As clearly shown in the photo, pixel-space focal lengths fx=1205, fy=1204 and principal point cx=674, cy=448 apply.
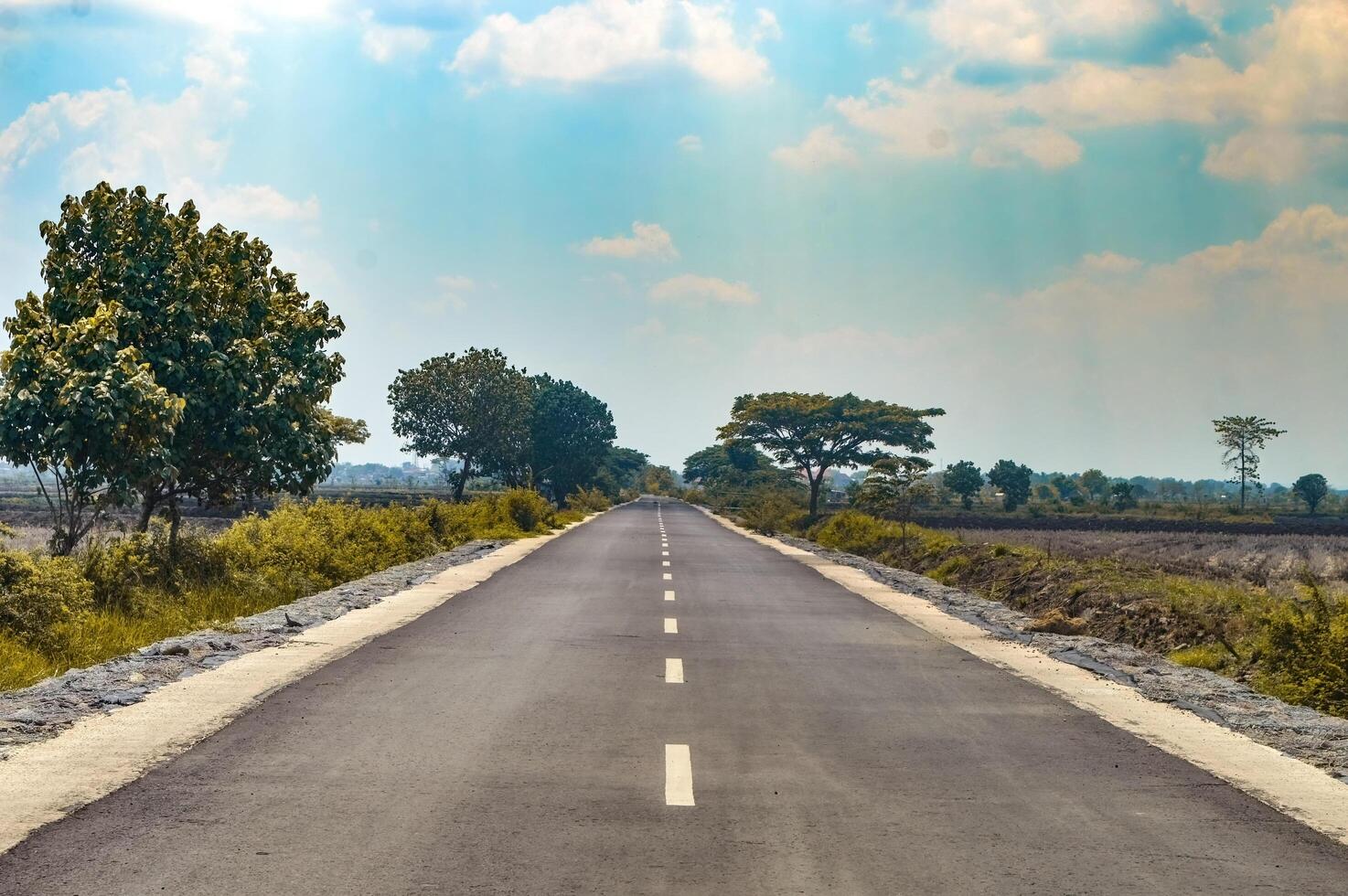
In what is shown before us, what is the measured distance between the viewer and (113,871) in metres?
5.52

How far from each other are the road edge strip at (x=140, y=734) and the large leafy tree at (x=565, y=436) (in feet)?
272

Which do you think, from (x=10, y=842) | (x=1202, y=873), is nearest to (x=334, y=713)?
(x=10, y=842)

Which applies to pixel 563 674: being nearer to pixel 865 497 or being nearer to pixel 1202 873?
pixel 1202 873

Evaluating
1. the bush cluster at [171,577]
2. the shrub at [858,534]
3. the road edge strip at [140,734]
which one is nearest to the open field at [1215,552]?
the shrub at [858,534]

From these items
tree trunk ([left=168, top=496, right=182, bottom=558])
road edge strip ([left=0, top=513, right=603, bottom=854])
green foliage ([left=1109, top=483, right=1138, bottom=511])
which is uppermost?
green foliage ([left=1109, top=483, right=1138, bottom=511])

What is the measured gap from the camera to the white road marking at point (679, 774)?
23.4 ft

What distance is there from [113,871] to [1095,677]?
10.2 metres

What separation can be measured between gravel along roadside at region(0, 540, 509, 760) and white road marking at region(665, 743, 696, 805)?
430cm

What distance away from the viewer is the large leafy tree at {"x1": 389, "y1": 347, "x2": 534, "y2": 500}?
74.4 m

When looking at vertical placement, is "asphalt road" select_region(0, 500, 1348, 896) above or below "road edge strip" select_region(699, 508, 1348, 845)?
above

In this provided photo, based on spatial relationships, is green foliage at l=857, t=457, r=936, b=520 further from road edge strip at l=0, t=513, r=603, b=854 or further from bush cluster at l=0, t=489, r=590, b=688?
road edge strip at l=0, t=513, r=603, b=854

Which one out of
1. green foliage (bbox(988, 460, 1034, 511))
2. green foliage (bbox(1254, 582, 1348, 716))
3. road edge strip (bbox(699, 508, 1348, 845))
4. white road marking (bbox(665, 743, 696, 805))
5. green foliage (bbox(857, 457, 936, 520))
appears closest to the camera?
white road marking (bbox(665, 743, 696, 805))

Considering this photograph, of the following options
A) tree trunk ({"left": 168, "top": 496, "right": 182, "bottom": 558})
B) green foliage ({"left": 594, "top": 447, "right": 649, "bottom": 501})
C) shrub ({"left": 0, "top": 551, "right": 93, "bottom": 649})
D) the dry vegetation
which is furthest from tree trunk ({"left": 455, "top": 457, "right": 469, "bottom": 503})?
shrub ({"left": 0, "top": 551, "right": 93, "bottom": 649})

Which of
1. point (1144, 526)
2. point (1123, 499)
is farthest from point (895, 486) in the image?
point (1123, 499)
